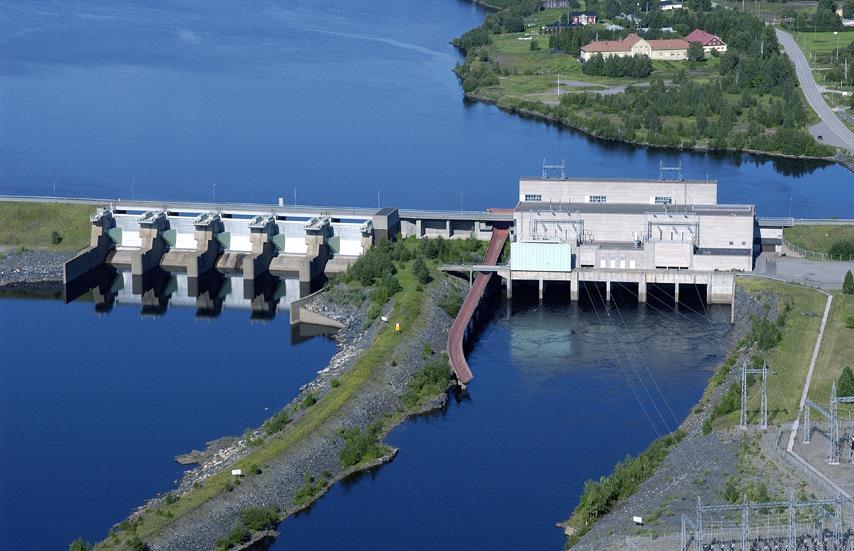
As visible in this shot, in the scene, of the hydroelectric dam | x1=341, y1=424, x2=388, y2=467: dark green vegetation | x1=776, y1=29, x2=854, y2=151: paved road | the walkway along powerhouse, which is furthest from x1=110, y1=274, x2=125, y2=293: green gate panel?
x1=776, y1=29, x2=854, y2=151: paved road

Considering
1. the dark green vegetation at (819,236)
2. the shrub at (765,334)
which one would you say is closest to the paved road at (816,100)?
the dark green vegetation at (819,236)

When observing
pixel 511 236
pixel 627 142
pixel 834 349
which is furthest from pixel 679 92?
pixel 834 349

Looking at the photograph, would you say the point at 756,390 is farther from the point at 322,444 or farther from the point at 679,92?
the point at 679,92

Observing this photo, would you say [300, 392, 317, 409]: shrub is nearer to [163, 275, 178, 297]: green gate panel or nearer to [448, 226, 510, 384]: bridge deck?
[448, 226, 510, 384]: bridge deck

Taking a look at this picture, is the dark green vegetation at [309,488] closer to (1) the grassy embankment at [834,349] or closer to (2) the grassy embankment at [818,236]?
(1) the grassy embankment at [834,349]

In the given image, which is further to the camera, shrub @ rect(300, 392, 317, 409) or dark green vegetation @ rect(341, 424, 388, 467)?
shrub @ rect(300, 392, 317, 409)
